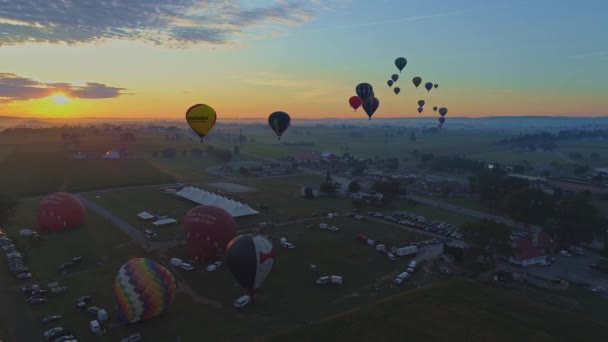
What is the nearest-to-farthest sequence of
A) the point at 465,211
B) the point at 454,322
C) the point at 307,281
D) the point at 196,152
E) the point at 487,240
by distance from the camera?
the point at 454,322, the point at 307,281, the point at 487,240, the point at 465,211, the point at 196,152

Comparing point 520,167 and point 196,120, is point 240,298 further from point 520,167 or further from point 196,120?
point 520,167

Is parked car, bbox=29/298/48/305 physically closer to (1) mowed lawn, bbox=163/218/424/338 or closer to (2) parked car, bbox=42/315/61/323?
(2) parked car, bbox=42/315/61/323

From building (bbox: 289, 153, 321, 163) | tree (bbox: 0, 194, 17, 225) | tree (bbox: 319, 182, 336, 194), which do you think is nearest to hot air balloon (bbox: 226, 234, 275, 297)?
tree (bbox: 0, 194, 17, 225)

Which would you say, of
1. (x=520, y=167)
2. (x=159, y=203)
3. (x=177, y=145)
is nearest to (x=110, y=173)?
(x=159, y=203)

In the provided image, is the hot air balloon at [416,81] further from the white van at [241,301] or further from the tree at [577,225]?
the white van at [241,301]

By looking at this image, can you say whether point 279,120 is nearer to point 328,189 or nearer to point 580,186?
point 328,189

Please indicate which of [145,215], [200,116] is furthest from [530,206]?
[145,215]
